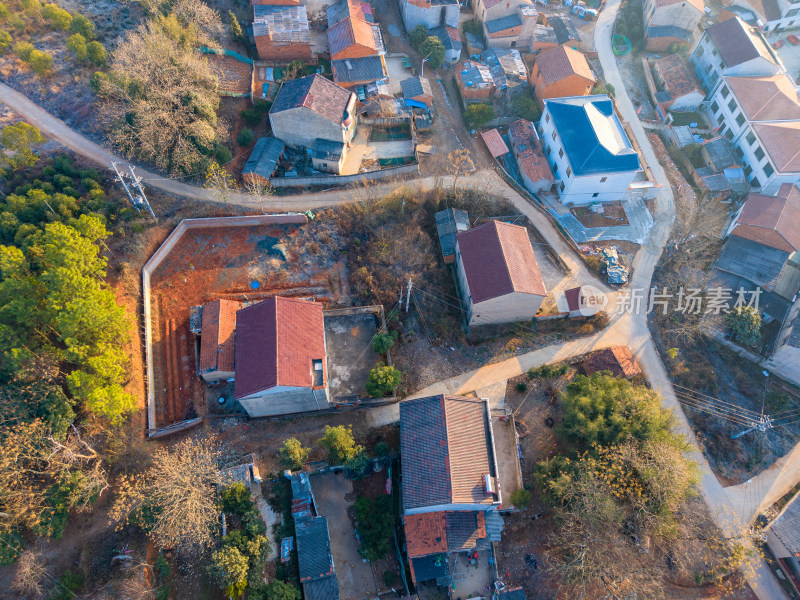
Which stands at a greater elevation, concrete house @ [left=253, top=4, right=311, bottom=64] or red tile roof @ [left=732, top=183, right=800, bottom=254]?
concrete house @ [left=253, top=4, right=311, bottom=64]

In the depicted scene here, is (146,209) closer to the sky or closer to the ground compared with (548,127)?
closer to the ground

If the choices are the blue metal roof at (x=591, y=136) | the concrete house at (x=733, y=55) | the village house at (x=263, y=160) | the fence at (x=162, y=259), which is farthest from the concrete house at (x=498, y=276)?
the concrete house at (x=733, y=55)

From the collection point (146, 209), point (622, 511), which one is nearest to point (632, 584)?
point (622, 511)

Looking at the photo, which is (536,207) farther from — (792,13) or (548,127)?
(792,13)

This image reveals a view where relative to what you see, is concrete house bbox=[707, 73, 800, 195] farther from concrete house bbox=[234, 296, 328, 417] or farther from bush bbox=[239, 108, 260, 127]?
bush bbox=[239, 108, 260, 127]

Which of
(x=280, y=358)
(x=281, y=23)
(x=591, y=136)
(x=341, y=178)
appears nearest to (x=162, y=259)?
(x=280, y=358)

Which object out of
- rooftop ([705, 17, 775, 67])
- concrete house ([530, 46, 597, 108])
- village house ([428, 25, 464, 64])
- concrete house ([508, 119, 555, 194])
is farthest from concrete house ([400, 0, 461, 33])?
rooftop ([705, 17, 775, 67])

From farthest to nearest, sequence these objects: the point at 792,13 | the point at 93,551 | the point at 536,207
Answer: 1. the point at 792,13
2. the point at 536,207
3. the point at 93,551

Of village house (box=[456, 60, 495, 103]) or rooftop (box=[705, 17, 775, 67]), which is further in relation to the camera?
rooftop (box=[705, 17, 775, 67])
